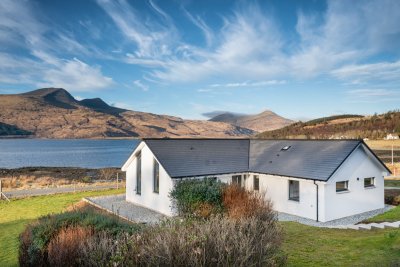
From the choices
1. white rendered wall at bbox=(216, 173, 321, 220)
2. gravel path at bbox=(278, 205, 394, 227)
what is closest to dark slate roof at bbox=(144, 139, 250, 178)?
white rendered wall at bbox=(216, 173, 321, 220)

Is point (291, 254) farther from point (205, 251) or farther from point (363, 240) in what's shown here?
point (205, 251)

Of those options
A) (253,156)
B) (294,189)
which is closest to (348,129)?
(253,156)

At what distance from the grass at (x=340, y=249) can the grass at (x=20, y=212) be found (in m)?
8.68

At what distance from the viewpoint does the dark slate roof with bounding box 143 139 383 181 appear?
18.6m

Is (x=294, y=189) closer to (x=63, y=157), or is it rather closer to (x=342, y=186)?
(x=342, y=186)

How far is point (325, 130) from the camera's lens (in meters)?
69.2

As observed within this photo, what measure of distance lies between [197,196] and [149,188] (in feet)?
18.9

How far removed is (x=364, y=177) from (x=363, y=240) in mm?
9997

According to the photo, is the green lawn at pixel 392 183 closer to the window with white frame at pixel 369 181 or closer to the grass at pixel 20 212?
the window with white frame at pixel 369 181

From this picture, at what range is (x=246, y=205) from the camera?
10375 mm

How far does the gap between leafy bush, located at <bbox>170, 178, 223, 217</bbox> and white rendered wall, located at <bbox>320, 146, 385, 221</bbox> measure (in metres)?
6.42

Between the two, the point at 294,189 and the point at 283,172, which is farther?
the point at 294,189

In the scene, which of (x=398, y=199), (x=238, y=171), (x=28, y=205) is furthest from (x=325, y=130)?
(x=28, y=205)

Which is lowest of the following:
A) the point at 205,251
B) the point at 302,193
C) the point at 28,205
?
the point at 28,205
